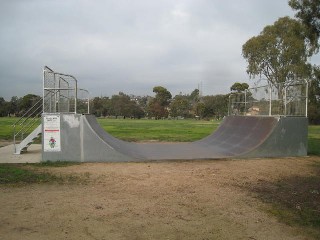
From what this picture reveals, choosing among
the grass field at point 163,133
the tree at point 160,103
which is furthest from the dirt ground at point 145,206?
the tree at point 160,103

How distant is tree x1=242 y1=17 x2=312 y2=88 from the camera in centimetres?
4184

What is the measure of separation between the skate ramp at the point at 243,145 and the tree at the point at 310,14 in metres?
3.61

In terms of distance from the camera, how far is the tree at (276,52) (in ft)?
137

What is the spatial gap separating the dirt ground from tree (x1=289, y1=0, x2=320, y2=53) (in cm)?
613

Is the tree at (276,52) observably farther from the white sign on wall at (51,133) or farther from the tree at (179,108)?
the tree at (179,108)

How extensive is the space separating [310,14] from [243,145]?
600 cm

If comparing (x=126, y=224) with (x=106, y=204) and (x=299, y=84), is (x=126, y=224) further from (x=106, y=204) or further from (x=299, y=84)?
(x=299, y=84)

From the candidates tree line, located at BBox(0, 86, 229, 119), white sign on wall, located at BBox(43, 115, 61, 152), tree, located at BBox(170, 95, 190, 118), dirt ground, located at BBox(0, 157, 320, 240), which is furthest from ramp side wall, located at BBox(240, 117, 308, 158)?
tree, located at BBox(170, 95, 190, 118)

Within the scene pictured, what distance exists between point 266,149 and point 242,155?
3.97ft

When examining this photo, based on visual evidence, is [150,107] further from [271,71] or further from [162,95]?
[271,71]

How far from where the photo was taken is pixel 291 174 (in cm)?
1053

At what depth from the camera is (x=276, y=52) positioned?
4397 centimetres

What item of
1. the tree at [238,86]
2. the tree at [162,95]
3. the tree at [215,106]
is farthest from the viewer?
the tree at [162,95]

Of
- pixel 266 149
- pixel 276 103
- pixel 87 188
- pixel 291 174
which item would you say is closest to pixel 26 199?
pixel 87 188
